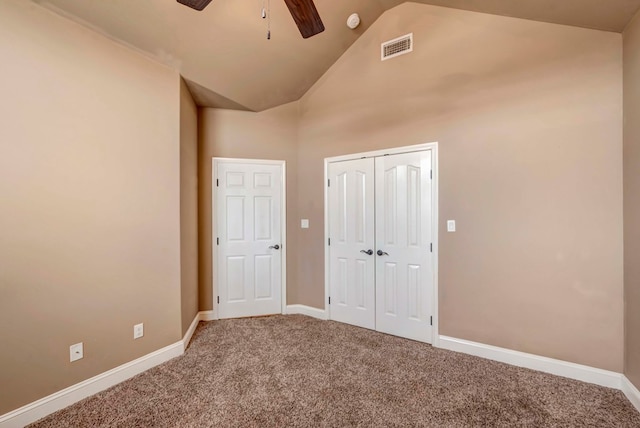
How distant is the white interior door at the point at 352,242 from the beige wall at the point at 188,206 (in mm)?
1695

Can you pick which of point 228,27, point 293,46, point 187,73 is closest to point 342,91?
point 293,46

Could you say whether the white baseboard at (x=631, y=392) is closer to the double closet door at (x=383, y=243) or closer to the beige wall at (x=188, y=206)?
the double closet door at (x=383, y=243)

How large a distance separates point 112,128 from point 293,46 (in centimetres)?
190

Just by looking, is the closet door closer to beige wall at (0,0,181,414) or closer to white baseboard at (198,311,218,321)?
white baseboard at (198,311,218,321)

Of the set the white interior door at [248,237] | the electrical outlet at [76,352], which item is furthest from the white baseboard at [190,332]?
the electrical outlet at [76,352]

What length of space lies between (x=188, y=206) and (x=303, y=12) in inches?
91.3

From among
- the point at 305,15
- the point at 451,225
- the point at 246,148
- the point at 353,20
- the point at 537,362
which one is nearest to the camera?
the point at 305,15

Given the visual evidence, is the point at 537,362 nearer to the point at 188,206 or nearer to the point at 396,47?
the point at 396,47

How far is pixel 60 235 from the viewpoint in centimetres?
199

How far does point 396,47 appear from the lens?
10.2ft

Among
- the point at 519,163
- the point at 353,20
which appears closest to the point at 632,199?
the point at 519,163

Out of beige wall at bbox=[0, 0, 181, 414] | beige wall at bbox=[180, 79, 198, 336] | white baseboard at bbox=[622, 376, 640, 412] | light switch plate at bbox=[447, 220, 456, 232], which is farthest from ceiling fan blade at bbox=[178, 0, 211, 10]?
white baseboard at bbox=[622, 376, 640, 412]

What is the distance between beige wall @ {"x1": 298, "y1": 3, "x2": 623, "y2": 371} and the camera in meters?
2.17

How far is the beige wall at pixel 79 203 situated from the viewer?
179cm
